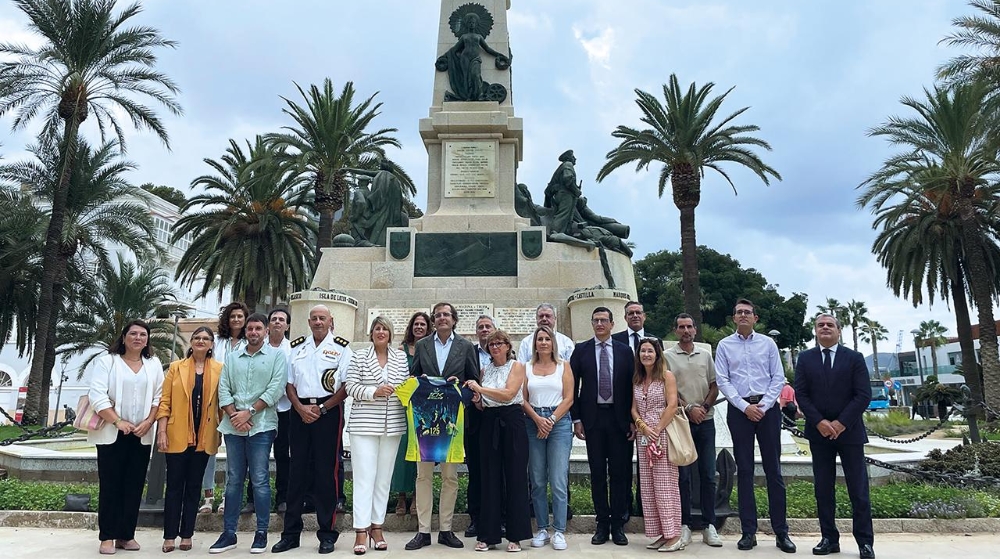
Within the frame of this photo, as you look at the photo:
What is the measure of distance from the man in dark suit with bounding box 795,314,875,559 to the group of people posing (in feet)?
0.05

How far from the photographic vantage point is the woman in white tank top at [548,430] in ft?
18.7

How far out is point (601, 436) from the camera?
593 centimetres

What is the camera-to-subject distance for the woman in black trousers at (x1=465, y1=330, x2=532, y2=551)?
5574 mm

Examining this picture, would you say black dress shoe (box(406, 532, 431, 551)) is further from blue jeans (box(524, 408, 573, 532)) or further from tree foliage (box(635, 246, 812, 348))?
tree foliage (box(635, 246, 812, 348))

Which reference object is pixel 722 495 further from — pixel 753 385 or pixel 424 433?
pixel 424 433

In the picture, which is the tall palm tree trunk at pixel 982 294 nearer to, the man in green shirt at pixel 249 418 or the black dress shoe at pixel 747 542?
the black dress shoe at pixel 747 542

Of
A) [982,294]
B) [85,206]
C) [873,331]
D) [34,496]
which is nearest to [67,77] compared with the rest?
[85,206]

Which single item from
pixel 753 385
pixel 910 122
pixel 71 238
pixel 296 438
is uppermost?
pixel 910 122

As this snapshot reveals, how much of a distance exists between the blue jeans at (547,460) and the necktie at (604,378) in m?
0.36

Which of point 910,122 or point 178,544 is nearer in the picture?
point 178,544

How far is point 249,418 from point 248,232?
22.9 m

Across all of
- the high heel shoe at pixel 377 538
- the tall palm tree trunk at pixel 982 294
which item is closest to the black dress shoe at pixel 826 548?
the high heel shoe at pixel 377 538

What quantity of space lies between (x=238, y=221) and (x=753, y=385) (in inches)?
961

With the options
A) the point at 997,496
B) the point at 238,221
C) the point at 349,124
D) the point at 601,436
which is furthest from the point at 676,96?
the point at 601,436
